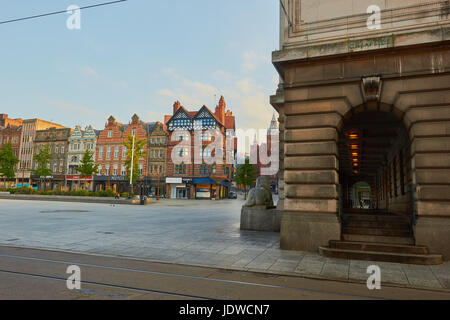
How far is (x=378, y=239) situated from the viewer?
9.52 metres

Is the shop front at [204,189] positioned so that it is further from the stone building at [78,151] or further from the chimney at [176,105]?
the stone building at [78,151]

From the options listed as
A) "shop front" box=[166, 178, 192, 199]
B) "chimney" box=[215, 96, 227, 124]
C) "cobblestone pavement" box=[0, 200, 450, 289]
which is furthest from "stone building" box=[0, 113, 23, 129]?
"cobblestone pavement" box=[0, 200, 450, 289]

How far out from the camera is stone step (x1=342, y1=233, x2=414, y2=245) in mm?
9180

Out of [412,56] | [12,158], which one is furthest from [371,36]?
[12,158]

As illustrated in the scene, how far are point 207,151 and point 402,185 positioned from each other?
5149cm

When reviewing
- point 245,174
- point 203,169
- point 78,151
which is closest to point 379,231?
point 203,169

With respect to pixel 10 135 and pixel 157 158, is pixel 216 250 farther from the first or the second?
pixel 10 135

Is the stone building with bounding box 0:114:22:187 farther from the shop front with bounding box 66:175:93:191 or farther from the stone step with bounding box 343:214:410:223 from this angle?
the stone step with bounding box 343:214:410:223

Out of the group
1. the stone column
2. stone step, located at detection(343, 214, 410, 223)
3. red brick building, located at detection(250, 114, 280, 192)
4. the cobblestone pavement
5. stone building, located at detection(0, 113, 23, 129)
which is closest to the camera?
the cobblestone pavement

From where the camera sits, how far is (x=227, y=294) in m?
5.47

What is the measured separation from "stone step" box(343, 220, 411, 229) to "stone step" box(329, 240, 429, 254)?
49.9 inches

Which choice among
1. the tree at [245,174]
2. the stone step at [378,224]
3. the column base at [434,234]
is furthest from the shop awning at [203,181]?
the column base at [434,234]

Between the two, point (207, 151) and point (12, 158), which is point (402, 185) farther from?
point (12, 158)

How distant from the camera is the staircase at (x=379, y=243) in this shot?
8203 mm
